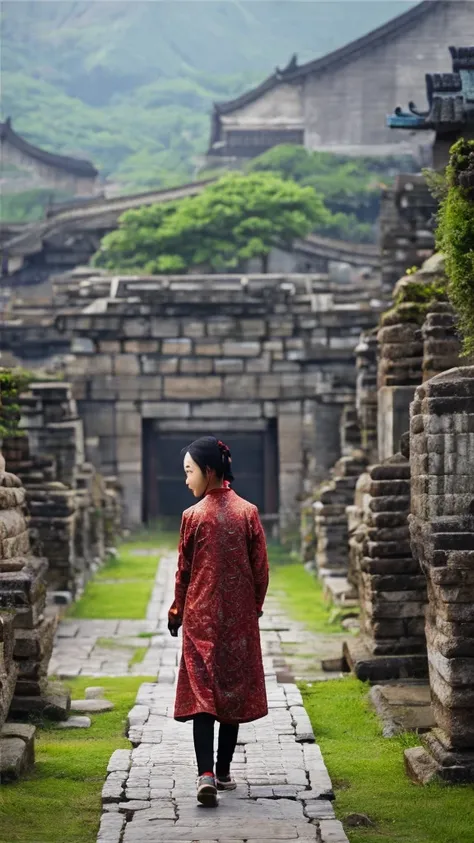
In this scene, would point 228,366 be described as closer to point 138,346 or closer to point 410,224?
point 138,346

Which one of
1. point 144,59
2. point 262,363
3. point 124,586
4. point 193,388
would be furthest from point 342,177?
point 144,59

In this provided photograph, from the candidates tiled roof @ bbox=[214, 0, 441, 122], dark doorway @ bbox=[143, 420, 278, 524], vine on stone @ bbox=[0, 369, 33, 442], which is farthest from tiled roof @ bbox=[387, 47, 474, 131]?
tiled roof @ bbox=[214, 0, 441, 122]

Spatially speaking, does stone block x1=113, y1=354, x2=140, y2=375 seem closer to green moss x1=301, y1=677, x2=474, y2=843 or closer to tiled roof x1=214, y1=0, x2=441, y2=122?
tiled roof x1=214, y1=0, x2=441, y2=122

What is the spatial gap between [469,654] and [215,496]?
160 cm

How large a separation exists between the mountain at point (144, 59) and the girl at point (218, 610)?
220 feet

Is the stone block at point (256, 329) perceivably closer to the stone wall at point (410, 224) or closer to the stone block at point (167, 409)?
the stone block at point (167, 409)

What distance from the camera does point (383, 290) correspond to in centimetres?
2445

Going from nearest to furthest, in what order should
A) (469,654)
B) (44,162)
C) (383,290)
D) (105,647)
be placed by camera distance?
(469,654) → (105,647) → (383,290) → (44,162)

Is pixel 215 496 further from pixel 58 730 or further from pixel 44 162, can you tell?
pixel 44 162

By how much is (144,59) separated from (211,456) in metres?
82.6

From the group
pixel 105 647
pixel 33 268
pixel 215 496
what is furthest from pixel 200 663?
pixel 33 268

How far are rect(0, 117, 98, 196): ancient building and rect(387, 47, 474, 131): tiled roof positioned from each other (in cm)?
3858

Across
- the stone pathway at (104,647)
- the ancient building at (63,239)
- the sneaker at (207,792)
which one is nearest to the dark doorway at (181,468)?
the stone pathway at (104,647)

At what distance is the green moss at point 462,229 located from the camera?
31.6ft
